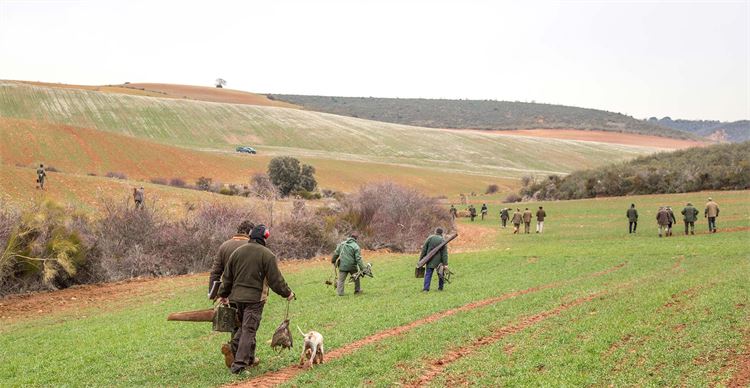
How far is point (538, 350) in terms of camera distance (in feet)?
35.3

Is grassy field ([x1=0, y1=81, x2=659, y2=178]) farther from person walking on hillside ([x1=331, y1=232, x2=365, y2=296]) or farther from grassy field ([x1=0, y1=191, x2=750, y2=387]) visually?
person walking on hillside ([x1=331, y1=232, x2=365, y2=296])

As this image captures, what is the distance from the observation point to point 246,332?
33.5 ft

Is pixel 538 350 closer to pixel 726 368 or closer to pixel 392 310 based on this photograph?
pixel 726 368

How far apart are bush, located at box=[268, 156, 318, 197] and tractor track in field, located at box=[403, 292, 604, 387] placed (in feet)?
165

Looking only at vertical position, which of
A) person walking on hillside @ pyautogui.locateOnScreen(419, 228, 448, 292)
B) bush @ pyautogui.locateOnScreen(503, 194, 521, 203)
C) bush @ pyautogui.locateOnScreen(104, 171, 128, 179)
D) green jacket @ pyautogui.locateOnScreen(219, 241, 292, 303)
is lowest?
bush @ pyautogui.locateOnScreen(503, 194, 521, 203)

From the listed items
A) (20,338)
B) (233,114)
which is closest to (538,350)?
(20,338)

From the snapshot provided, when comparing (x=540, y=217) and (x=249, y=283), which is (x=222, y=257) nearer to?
(x=249, y=283)

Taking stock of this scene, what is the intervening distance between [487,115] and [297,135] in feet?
274

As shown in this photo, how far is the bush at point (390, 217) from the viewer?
40.0 metres

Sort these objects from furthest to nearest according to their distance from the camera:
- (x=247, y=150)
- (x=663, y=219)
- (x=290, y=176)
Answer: (x=247, y=150)
(x=290, y=176)
(x=663, y=219)

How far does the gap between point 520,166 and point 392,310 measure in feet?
311

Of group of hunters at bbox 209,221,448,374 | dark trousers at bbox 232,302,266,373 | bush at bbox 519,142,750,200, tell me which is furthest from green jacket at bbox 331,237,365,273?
bush at bbox 519,142,750,200

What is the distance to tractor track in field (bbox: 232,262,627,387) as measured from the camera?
10.1 metres

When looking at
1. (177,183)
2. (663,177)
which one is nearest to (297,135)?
(177,183)
